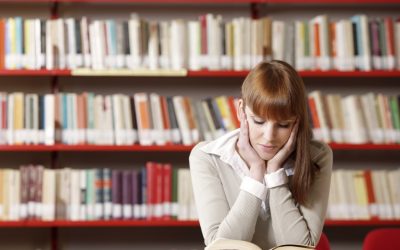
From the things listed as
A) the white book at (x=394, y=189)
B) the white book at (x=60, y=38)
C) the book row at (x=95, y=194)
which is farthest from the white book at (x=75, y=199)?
the white book at (x=394, y=189)

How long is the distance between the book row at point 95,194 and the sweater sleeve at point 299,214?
1.66 m

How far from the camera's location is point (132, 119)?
3740 millimetres

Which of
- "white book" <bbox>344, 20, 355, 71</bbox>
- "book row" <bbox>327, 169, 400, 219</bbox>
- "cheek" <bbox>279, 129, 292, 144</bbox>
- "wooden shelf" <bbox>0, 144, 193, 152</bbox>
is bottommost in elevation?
"book row" <bbox>327, 169, 400, 219</bbox>

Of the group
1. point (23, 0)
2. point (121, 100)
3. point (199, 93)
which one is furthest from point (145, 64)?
point (23, 0)

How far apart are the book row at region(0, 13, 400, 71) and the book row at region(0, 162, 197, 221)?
54 cm

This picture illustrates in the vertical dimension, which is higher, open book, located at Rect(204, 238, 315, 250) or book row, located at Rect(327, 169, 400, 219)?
open book, located at Rect(204, 238, 315, 250)

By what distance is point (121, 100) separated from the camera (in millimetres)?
3734

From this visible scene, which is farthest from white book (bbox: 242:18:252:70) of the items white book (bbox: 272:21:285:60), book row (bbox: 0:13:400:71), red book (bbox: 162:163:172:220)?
red book (bbox: 162:163:172:220)

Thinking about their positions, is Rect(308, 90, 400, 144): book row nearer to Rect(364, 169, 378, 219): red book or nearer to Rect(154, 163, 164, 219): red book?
Rect(364, 169, 378, 219): red book

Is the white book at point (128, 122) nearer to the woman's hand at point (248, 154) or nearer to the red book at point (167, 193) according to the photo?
the red book at point (167, 193)

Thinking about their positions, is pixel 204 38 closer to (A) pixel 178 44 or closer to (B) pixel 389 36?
(A) pixel 178 44

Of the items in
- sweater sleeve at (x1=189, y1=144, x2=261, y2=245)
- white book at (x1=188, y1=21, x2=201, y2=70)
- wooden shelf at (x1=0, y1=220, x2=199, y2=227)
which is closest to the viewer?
sweater sleeve at (x1=189, y1=144, x2=261, y2=245)

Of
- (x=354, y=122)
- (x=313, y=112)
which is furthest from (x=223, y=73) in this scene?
(x=354, y=122)

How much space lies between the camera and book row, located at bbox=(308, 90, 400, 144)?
12.5ft
